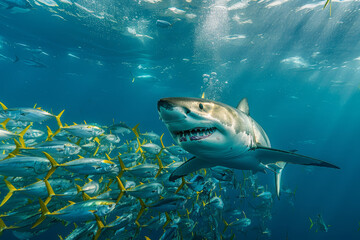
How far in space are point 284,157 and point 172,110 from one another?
6.55 feet

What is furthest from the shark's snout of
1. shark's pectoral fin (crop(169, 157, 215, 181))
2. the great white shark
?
shark's pectoral fin (crop(169, 157, 215, 181))

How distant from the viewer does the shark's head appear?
5.46 ft

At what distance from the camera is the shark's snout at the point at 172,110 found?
1616mm

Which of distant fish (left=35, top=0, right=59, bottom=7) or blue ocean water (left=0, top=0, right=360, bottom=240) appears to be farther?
distant fish (left=35, top=0, right=59, bottom=7)

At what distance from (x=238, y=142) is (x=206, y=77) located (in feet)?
82.0

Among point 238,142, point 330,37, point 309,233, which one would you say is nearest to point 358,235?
point 309,233

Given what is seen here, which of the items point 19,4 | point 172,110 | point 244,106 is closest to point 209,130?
point 172,110

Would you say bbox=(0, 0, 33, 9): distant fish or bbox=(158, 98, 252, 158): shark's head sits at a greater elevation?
bbox=(0, 0, 33, 9): distant fish

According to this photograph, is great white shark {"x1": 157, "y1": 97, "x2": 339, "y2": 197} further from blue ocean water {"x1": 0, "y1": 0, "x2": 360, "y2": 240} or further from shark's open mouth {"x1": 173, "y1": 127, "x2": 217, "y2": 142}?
blue ocean water {"x1": 0, "y1": 0, "x2": 360, "y2": 240}

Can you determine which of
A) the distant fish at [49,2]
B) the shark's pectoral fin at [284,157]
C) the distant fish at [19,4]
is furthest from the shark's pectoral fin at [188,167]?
the distant fish at [19,4]

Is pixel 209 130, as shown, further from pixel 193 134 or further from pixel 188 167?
pixel 188 167

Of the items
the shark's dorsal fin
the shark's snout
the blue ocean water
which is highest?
the blue ocean water

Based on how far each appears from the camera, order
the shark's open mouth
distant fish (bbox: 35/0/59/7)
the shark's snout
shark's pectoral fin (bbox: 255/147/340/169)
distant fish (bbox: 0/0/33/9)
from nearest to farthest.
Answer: the shark's snout < the shark's open mouth < shark's pectoral fin (bbox: 255/147/340/169) < distant fish (bbox: 0/0/33/9) < distant fish (bbox: 35/0/59/7)

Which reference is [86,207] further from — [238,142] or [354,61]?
[354,61]
